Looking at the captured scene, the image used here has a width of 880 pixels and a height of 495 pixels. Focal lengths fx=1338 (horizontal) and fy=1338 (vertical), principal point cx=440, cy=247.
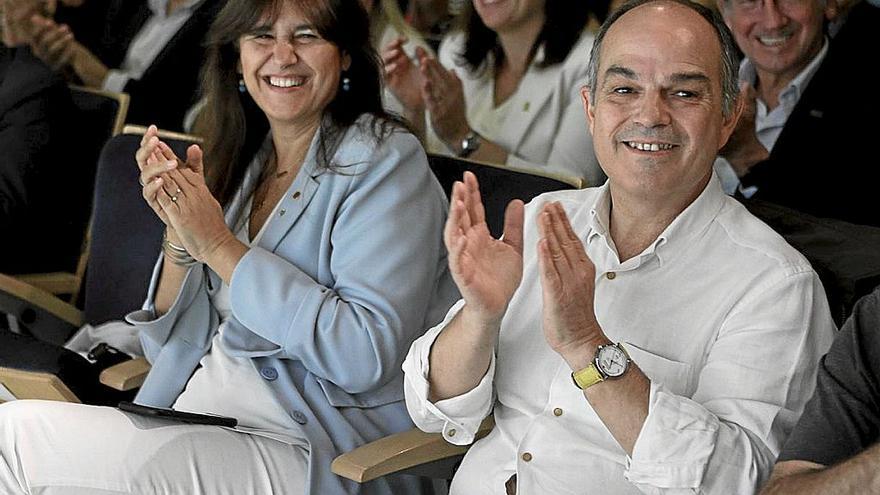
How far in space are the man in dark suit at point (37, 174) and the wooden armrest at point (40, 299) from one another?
1.12ft

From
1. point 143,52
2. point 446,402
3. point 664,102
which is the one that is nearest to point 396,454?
point 446,402

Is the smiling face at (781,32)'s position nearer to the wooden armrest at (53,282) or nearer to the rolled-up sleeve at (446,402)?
the rolled-up sleeve at (446,402)

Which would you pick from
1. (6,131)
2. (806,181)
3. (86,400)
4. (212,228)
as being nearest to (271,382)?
(212,228)

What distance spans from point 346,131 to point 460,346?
630mm

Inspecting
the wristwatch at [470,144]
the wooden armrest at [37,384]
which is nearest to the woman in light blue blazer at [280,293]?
the wooden armrest at [37,384]

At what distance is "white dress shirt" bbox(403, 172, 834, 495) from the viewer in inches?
64.2

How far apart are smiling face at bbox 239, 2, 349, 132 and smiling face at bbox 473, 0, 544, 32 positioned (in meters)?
0.90

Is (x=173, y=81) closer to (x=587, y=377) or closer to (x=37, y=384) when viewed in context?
(x=37, y=384)

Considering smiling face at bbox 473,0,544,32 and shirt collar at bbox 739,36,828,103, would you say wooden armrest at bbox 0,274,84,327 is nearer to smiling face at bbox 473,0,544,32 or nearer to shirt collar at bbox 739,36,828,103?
smiling face at bbox 473,0,544,32

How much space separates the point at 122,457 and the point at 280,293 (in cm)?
35

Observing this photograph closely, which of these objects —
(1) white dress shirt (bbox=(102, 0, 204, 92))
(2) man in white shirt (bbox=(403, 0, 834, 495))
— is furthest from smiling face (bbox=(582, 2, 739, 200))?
(1) white dress shirt (bbox=(102, 0, 204, 92))

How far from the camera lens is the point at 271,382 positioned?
2.21 m

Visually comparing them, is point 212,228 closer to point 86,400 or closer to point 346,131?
point 346,131

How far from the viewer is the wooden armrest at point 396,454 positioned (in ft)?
6.23
